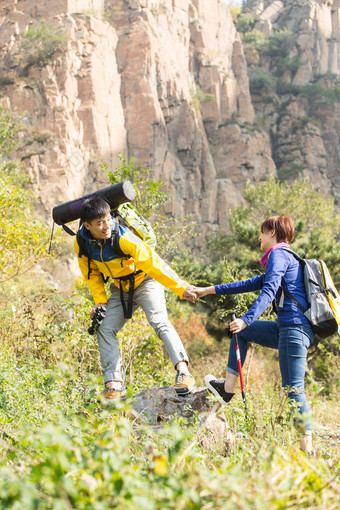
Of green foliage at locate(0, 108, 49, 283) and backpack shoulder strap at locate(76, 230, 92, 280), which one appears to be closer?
backpack shoulder strap at locate(76, 230, 92, 280)

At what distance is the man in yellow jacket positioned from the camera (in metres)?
3.48

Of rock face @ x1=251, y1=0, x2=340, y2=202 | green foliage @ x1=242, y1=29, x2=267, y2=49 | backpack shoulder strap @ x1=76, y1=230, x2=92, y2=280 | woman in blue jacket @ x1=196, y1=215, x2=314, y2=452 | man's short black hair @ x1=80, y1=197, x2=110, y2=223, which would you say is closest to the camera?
woman in blue jacket @ x1=196, y1=215, x2=314, y2=452

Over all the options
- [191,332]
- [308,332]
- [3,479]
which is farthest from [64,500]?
[191,332]

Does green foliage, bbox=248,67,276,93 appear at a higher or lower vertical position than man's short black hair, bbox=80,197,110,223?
lower

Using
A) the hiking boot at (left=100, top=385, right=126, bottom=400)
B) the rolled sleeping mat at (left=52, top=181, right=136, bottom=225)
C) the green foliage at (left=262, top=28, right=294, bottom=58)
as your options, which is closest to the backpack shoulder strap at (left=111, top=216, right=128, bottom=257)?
the rolled sleeping mat at (left=52, top=181, right=136, bottom=225)

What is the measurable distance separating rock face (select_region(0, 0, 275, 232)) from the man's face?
814 inches

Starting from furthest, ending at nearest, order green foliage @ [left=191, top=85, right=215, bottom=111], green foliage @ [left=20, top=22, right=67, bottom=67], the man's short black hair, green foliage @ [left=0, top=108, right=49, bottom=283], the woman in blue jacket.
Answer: green foliage @ [left=191, top=85, right=215, bottom=111]
green foliage @ [left=20, top=22, right=67, bottom=67]
green foliage @ [left=0, top=108, right=49, bottom=283]
the man's short black hair
the woman in blue jacket

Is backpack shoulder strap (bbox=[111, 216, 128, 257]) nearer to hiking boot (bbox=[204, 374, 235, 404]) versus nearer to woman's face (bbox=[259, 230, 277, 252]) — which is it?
woman's face (bbox=[259, 230, 277, 252])

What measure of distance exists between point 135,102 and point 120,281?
27.5m

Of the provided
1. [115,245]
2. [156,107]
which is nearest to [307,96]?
[156,107]

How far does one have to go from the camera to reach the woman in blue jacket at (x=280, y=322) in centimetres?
295

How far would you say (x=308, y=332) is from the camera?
3.06m

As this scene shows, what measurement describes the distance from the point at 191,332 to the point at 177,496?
11416 mm

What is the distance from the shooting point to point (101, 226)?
3438 millimetres
